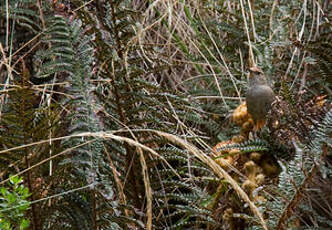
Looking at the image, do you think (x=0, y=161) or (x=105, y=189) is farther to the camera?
(x=0, y=161)

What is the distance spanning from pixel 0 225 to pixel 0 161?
318 mm

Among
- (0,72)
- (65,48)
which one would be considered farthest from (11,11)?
(65,48)

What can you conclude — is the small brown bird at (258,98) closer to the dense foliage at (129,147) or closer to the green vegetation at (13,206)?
the dense foliage at (129,147)

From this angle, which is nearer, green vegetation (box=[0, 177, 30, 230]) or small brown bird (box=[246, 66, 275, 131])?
green vegetation (box=[0, 177, 30, 230])

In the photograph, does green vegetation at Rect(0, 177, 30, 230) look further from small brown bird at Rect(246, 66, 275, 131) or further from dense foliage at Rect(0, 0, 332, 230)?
small brown bird at Rect(246, 66, 275, 131)

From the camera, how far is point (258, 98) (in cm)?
149

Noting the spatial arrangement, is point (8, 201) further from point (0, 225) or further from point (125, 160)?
point (125, 160)

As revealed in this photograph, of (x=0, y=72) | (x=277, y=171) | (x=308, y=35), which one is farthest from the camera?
(x=0, y=72)

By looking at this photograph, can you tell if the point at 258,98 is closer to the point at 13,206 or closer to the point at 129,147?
the point at 129,147

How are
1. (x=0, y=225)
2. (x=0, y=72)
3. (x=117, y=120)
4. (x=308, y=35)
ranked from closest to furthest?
(x=0, y=225) → (x=117, y=120) → (x=308, y=35) → (x=0, y=72)

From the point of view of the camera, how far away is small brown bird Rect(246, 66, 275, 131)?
Answer: 1482 millimetres

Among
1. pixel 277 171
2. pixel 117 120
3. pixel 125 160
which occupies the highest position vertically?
pixel 117 120

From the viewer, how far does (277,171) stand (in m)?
1.43

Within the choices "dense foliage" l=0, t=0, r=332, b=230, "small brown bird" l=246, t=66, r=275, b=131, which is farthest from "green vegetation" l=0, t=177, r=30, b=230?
"small brown bird" l=246, t=66, r=275, b=131
